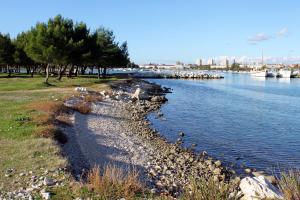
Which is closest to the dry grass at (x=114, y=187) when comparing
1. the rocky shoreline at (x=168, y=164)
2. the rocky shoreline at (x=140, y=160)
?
the rocky shoreline at (x=140, y=160)

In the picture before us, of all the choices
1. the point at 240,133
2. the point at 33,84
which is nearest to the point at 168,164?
the point at 240,133

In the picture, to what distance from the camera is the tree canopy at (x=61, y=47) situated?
60.8 metres

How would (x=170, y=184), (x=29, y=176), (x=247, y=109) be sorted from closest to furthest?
(x=29, y=176)
(x=170, y=184)
(x=247, y=109)

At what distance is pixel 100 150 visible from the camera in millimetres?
19219

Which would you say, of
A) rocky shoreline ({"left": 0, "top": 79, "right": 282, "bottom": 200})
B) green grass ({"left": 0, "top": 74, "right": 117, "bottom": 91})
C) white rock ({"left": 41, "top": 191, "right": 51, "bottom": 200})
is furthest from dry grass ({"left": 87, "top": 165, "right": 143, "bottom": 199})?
green grass ({"left": 0, "top": 74, "right": 117, "bottom": 91})

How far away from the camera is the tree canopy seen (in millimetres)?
60844

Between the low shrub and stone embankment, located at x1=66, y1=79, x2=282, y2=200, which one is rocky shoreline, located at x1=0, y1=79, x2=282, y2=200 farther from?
the low shrub

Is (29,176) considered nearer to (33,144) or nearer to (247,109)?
(33,144)

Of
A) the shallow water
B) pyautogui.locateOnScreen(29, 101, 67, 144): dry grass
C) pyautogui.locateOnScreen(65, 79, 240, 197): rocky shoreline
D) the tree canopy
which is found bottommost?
the shallow water

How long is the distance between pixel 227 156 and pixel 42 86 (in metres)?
35.2

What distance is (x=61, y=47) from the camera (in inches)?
2431

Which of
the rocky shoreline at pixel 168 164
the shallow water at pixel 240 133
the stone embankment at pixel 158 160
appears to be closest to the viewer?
the stone embankment at pixel 158 160

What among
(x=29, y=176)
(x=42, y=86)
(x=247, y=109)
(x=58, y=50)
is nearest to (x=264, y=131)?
(x=247, y=109)

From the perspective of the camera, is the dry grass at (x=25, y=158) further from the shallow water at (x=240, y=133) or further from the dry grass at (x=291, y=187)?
the shallow water at (x=240, y=133)
